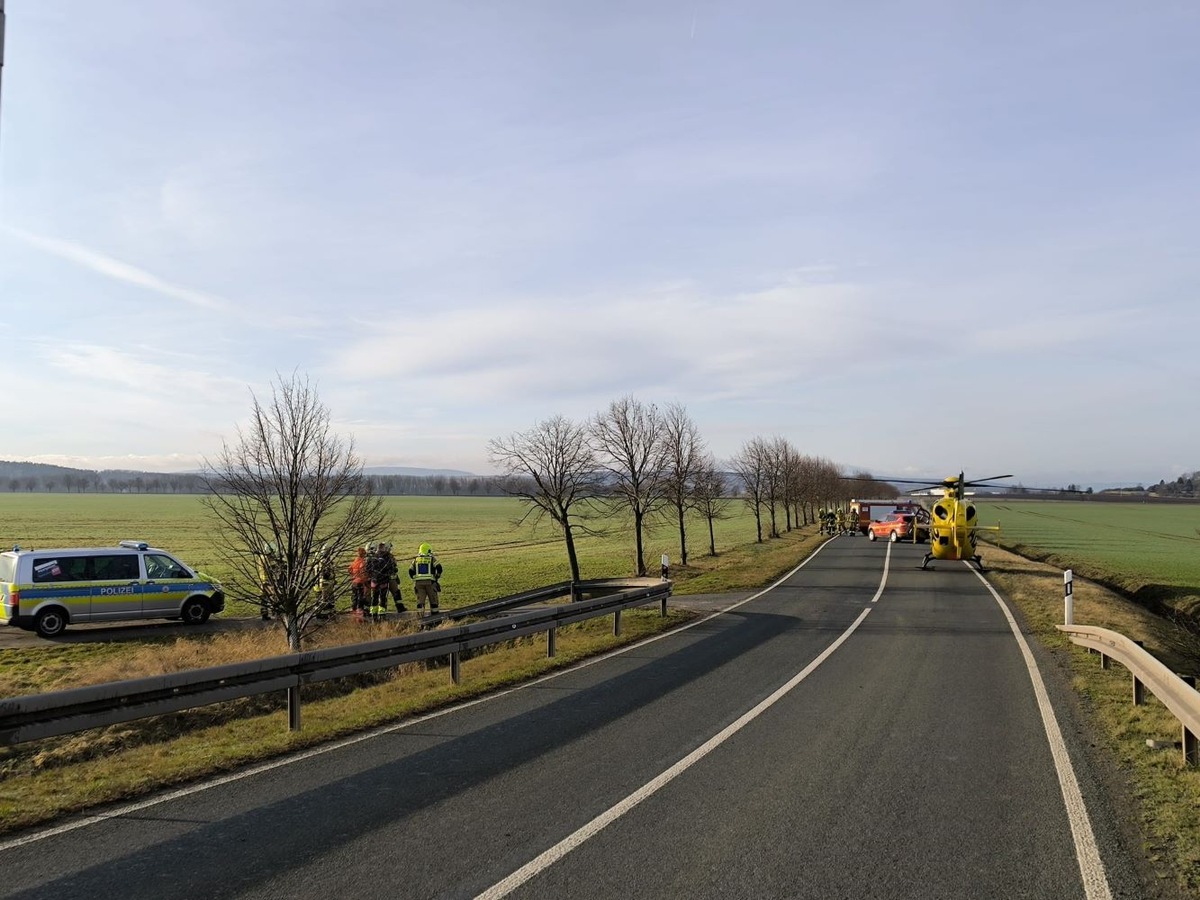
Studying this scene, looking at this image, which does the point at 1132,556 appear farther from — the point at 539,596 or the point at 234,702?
the point at 234,702

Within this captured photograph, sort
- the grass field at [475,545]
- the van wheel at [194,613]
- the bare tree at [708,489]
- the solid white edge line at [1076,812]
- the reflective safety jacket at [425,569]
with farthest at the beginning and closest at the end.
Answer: the bare tree at [708,489] → the grass field at [475,545] → the van wheel at [194,613] → the reflective safety jacket at [425,569] → the solid white edge line at [1076,812]

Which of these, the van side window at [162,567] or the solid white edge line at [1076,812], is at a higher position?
the van side window at [162,567]

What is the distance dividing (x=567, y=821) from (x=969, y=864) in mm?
2420

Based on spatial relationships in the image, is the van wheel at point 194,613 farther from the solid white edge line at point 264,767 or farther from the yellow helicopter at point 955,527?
the yellow helicopter at point 955,527

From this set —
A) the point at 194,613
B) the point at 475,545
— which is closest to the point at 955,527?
the point at 194,613

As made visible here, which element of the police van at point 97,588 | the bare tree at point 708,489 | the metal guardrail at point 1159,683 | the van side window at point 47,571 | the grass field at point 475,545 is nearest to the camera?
the metal guardrail at point 1159,683

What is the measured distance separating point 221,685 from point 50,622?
45.8 feet

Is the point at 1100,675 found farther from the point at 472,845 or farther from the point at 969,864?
the point at 472,845

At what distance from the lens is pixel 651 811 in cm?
563

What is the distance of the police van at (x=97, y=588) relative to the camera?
18.2 m

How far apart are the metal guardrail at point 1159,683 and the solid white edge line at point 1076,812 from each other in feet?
3.01

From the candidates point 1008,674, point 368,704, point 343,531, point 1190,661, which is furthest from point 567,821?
point 1190,661

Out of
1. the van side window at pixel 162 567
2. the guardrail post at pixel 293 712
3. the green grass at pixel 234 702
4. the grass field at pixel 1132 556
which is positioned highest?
the van side window at pixel 162 567

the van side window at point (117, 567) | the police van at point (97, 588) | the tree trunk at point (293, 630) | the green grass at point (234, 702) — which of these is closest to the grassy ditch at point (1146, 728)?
the green grass at point (234, 702)
